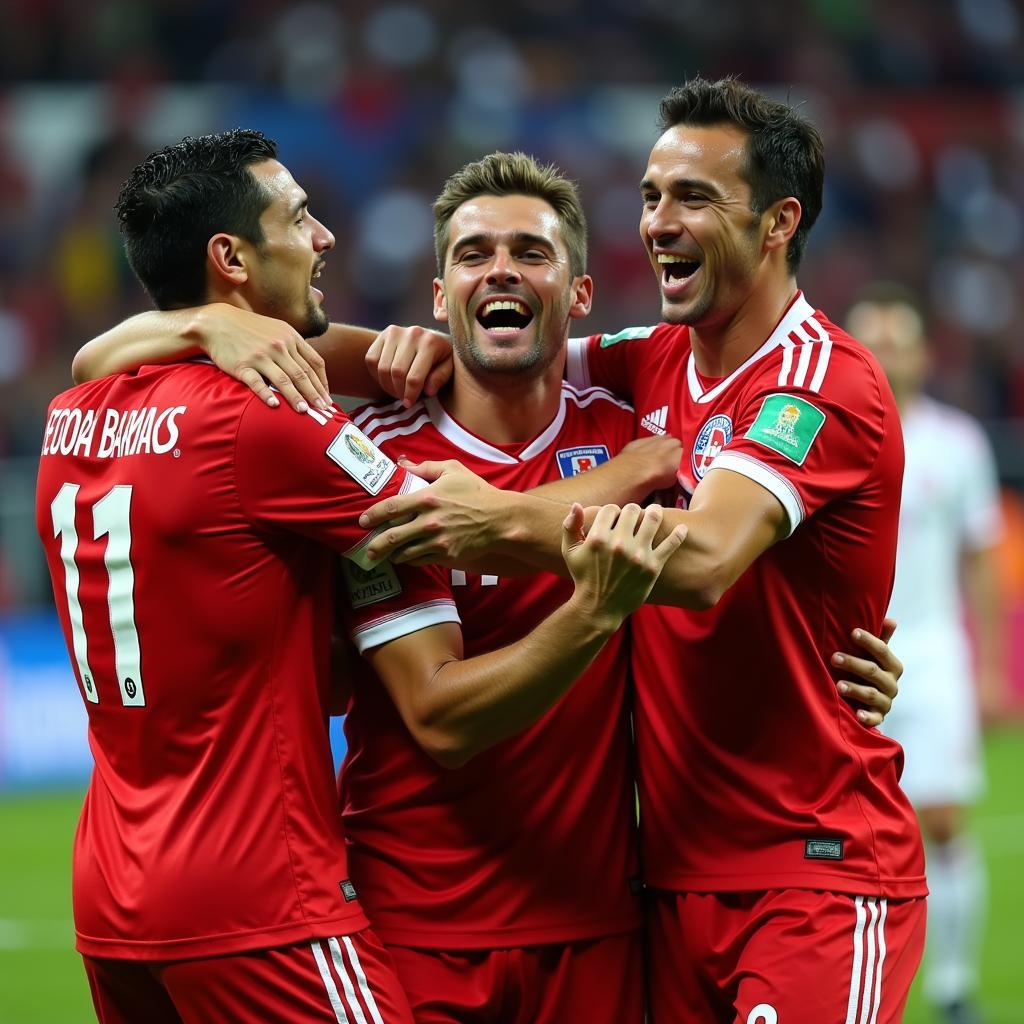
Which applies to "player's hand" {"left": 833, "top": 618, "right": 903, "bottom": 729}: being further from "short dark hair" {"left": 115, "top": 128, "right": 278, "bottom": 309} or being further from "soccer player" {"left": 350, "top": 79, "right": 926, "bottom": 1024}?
"short dark hair" {"left": 115, "top": 128, "right": 278, "bottom": 309}

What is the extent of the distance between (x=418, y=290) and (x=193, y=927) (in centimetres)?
1143

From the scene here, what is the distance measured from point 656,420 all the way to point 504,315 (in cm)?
43

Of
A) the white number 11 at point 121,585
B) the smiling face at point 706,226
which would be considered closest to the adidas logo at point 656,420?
the smiling face at point 706,226

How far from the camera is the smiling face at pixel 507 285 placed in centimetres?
413

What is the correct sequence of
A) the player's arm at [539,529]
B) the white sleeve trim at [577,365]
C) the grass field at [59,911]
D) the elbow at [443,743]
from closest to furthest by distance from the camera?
1. the player's arm at [539,529]
2. the elbow at [443,743]
3. the white sleeve trim at [577,365]
4. the grass field at [59,911]

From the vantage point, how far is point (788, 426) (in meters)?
3.70

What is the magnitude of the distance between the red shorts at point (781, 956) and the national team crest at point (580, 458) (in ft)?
3.19

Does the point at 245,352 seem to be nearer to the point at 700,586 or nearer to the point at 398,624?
the point at 398,624

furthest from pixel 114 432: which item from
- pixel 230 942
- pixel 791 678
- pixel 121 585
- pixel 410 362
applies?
pixel 791 678

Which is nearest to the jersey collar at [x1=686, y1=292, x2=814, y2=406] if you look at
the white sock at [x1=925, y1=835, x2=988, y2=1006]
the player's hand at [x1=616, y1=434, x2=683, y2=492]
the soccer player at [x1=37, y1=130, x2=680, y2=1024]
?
the player's hand at [x1=616, y1=434, x2=683, y2=492]

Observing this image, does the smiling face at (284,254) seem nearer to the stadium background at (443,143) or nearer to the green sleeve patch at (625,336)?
the green sleeve patch at (625,336)

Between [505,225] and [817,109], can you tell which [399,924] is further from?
[817,109]

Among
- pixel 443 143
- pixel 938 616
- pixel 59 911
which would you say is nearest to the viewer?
pixel 938 616

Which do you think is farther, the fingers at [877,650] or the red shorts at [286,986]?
the fingers at [877,650]
